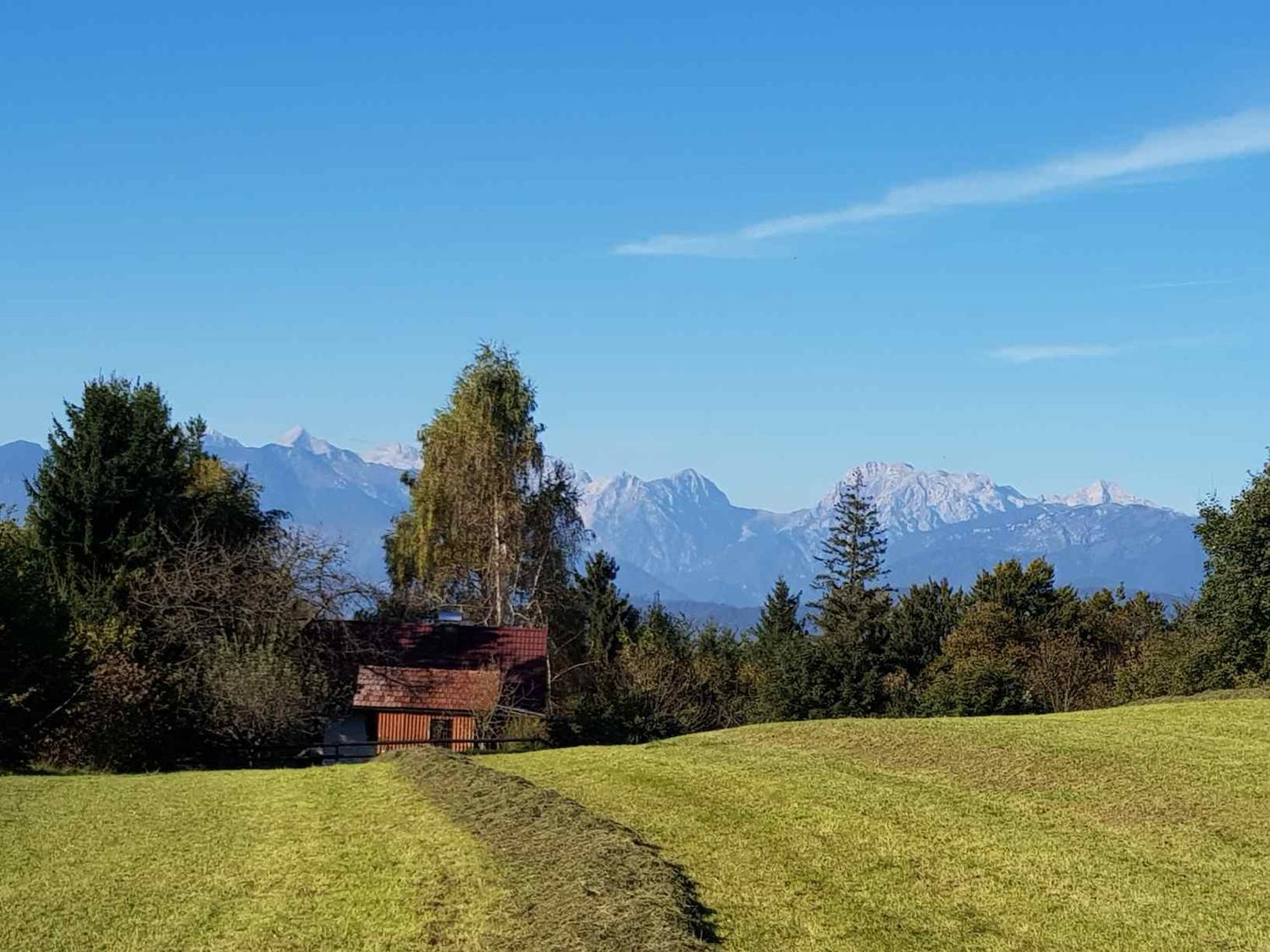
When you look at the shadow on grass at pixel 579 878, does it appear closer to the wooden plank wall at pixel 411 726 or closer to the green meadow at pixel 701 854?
the green meadow at pixel 701 854

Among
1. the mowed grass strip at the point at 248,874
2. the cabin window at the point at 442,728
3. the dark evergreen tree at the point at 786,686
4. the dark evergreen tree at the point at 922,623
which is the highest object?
the dark evergreen tree at the point at 922,623

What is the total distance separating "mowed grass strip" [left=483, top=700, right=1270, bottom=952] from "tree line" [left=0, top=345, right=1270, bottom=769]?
14583 millimetres

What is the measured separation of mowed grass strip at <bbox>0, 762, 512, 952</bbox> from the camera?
1262 cm

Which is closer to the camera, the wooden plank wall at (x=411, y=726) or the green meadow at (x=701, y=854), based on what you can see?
the green meadow at (x=701, y=854)

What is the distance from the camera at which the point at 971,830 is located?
1589cm

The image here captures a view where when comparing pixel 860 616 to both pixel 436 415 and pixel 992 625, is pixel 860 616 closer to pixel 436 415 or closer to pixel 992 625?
pixel 992 625

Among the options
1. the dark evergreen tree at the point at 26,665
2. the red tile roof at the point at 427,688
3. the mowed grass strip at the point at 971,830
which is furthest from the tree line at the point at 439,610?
the mowed grass strip at the point at 971,830

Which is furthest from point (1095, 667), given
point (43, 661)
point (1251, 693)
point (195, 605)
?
point (43, 661)

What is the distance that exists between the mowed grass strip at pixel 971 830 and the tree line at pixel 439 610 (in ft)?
47.8

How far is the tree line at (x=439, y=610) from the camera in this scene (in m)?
34.9

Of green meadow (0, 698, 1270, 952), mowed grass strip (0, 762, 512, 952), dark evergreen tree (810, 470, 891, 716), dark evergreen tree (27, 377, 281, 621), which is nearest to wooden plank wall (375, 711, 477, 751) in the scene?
dark evergreen tree (27, 377, 281, 621)

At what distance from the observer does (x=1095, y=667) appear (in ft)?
219

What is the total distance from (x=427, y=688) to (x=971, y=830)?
31.8 m

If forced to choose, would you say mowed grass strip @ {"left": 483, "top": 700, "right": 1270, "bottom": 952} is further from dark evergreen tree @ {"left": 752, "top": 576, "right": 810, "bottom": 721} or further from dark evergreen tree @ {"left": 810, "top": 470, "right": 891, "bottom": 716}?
dark evergreen tree @ {"left": 810, "top": 470, "right": 891, "bottom": 716}
